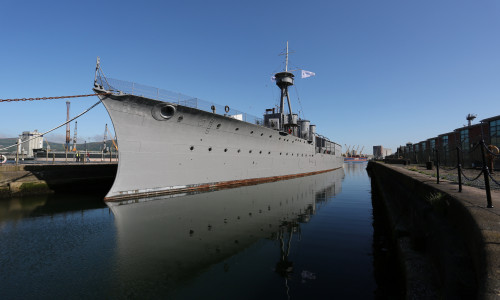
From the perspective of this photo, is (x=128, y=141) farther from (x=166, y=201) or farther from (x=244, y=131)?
(x=244, y=131)

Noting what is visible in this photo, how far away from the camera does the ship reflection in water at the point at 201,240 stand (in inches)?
179

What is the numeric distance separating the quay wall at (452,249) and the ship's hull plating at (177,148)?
1188cm

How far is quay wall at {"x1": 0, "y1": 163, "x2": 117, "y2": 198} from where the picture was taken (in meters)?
13.9

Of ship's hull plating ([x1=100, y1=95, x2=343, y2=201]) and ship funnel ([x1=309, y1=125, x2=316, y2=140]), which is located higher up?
ship funnel ([x1=309, y1=125, x2=316, y2=140])

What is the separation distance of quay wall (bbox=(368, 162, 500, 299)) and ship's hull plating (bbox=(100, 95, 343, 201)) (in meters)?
11.9

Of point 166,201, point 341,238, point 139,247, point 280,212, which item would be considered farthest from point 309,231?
point 166,201

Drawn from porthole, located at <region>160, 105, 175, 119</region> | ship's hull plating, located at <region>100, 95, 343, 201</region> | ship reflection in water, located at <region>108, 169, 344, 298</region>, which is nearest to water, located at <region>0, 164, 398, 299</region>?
ship reflection in water, located at <region>108, 169, 344, 298</region>

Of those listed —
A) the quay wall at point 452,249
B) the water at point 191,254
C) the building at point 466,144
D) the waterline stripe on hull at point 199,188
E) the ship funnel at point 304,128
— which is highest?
the ship funnel at point 304,128

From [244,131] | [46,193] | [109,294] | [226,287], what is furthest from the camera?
[244,131]

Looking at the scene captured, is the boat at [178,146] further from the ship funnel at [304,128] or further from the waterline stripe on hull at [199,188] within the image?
the ship funnel at [304,128]

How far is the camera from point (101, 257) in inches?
217

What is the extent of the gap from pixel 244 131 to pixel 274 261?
42.0 feet

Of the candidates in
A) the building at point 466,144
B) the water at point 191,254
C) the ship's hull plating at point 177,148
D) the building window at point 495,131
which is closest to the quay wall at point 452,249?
the water at point 191,254

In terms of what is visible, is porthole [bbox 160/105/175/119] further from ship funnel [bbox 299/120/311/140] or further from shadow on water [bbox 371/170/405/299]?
ship funnel [bbox 299/120/311/140]
